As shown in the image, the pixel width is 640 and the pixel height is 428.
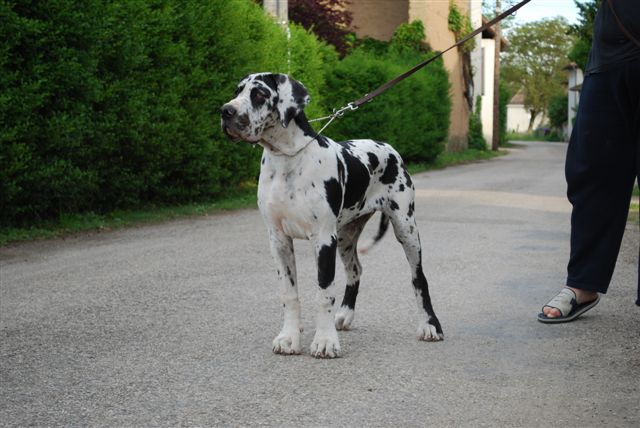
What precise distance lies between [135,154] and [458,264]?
5.37 m

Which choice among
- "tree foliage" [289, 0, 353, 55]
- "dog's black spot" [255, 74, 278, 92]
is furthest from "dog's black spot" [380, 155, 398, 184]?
"tree foliage" [289, 0, 353, 55]

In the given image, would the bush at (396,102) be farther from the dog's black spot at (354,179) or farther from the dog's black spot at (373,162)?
the dog's black spot at (354,179)

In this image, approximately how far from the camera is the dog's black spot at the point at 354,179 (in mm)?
4879

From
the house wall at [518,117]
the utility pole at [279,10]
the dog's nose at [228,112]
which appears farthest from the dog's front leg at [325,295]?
the house wall at [518,117]

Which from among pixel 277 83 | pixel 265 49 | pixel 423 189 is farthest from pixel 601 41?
pixel 423 189

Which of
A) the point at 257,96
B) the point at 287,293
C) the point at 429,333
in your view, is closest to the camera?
the point at 257,96

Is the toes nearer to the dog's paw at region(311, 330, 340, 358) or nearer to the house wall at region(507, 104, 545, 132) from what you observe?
the dog's paw at region(311, 330, 340, 358)

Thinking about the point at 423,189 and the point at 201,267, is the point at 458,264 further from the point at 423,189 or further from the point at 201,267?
the point at 423,189

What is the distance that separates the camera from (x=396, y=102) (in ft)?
75.8

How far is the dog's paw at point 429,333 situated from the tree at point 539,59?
92908 millimetres

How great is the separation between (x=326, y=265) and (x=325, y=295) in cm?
16

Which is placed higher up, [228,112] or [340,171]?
[228,112]

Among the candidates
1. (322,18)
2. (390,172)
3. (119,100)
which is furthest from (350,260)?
(322,18)

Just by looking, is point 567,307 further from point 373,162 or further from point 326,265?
point 326,265
